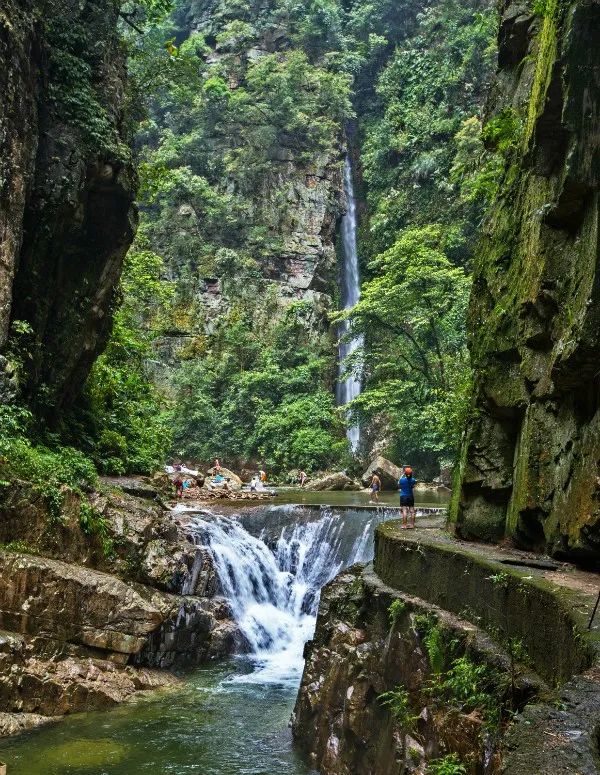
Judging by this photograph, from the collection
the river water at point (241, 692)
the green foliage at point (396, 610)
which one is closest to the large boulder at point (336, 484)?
the river water at point (241, 692)

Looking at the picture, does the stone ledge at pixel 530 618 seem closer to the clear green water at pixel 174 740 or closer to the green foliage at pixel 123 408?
the clear green water at pixel 174 740

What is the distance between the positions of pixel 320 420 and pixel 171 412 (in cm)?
728

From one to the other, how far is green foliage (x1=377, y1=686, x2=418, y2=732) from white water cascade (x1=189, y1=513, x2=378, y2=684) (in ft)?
20.3

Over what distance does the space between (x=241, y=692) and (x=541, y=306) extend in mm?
7694

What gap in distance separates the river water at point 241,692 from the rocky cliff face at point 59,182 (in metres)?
5.39

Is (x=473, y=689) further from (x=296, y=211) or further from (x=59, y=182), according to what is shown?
(x=296, y=211)

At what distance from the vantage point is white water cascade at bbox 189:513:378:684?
14422 mm

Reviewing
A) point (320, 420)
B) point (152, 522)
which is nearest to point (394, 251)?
point (320, 420)

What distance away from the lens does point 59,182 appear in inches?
531

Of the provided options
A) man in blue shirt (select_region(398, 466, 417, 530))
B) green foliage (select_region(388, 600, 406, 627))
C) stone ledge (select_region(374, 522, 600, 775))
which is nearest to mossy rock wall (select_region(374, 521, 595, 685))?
stone ledge (select_region(374, 522, 600, 775))

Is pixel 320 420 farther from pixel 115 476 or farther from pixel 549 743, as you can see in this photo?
pixel 549 743

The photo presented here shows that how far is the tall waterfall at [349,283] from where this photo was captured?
3466 centimetres

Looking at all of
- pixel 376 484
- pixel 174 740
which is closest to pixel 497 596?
pixel 174 740

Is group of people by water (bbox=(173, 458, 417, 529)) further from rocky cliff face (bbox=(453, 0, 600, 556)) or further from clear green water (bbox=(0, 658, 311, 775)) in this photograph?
clear green water (bbox=(0, 658, 311, 775))
